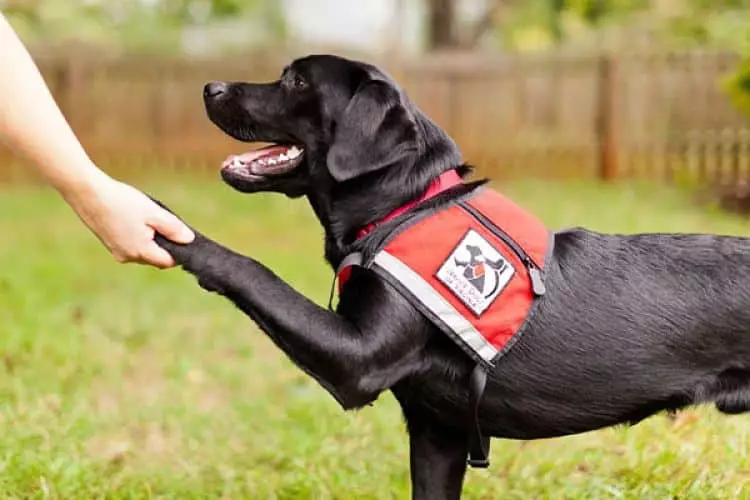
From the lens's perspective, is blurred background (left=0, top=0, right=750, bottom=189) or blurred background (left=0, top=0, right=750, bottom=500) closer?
A: blurred background (left=0, top=0, right=750, bottom=500)

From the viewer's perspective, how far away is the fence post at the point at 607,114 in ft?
45.4

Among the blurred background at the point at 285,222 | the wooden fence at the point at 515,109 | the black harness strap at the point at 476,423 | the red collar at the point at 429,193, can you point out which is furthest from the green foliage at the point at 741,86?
the black harness strap at the point at 476,423

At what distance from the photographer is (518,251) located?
9.82 feet

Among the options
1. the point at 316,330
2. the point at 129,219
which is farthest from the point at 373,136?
the point at 129,219

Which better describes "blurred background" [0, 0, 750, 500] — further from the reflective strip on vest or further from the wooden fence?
the reflective strip on vest

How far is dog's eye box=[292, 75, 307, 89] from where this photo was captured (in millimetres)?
3360

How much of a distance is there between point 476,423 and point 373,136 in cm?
85

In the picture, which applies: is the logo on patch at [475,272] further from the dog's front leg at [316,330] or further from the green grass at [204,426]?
the green grass at [204,426]

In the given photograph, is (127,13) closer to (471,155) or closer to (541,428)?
(471,155)

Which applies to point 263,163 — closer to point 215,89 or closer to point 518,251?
point 215,89

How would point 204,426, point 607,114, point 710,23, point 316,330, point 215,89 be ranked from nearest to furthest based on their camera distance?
point 316,330 < point 215,89 < point 204,426 < point 607,114 < point 710,23

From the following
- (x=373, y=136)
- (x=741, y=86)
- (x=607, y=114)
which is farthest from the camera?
(x=607, y=114)

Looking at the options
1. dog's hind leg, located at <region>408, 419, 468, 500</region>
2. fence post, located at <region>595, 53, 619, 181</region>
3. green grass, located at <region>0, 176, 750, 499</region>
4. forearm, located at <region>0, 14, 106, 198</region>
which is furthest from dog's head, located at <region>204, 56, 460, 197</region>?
fence post, located at <region>595, 53, 619, 181</region>

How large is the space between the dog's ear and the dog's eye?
0.28m
